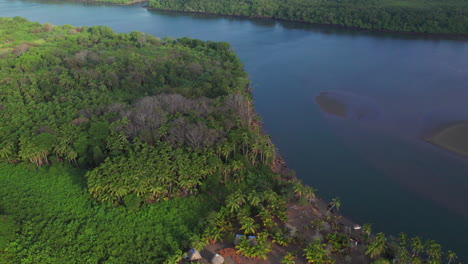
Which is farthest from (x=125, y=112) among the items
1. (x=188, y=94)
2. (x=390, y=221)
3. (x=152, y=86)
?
(x=390, y=221)

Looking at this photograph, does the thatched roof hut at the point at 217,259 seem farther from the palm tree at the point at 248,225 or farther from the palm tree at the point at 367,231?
the palm tree at the point at 367,231

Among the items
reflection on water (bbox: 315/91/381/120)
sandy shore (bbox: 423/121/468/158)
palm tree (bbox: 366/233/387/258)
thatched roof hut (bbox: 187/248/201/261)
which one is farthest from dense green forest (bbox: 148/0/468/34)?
thatched roof hut (bbox: 187/248/201/261)

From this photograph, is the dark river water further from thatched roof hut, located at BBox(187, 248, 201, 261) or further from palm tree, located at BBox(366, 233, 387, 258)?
thatched roof hut, located at BBox(187, 248, 201, 261)

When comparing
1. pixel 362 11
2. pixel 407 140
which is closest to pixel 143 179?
pixel 407 140

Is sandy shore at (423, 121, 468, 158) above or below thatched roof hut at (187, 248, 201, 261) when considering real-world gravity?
above

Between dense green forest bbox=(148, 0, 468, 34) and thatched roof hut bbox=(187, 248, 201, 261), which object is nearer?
thatched roof hut bbox=(187, 248, 201, 261)

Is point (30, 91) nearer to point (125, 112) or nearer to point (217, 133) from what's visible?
point (125, 112)

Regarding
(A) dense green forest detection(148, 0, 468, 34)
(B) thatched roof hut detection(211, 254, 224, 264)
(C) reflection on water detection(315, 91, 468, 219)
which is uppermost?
(A) dense green forest detection(148, 0, 468, 34)
